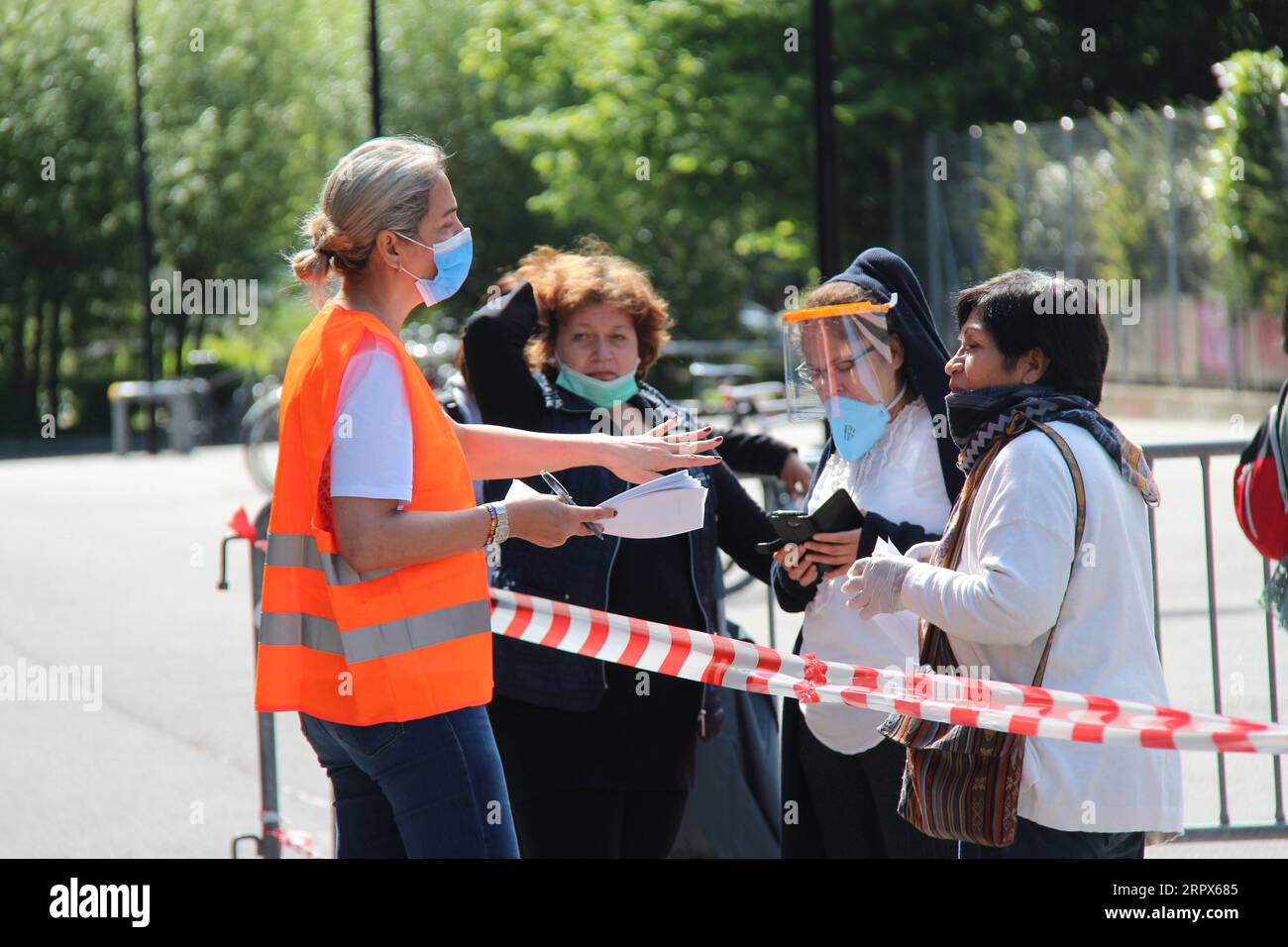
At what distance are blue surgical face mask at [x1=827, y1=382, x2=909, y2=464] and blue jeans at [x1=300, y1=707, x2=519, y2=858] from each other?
1.14 meters

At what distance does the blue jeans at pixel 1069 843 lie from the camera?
114 inches

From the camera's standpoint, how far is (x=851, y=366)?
3.59 m

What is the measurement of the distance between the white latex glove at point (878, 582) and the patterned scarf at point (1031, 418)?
23cm

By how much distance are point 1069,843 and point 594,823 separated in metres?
1.25

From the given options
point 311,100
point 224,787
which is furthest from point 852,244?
point 224,787

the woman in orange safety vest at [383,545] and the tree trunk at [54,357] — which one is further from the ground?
the tree trunk at [54,357]

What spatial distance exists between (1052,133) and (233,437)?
1485 centimetres

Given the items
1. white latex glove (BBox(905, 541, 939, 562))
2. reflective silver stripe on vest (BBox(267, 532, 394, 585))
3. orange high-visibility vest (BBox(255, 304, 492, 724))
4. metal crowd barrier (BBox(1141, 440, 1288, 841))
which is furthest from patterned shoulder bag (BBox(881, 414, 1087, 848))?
metal crowd barrier (BBox(1141, 440, 1288, 841))

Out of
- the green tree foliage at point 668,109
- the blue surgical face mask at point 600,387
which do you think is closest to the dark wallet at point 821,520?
the blue surgical face mask at point 600,387

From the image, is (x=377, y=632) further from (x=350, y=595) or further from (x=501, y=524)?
(x=501, y=524)

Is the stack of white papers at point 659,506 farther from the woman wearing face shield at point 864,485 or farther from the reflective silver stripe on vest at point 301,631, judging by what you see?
the reflective silver stripe on vest at point 301,631

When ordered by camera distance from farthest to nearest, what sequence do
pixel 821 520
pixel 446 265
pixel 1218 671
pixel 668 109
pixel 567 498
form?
pixel 668 109
pixel 1218 671
pixel 821 520
pixel 567 498
pixel 446 265

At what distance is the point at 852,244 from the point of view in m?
24.2

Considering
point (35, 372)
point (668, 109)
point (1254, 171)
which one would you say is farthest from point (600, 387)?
point (35, 372)
